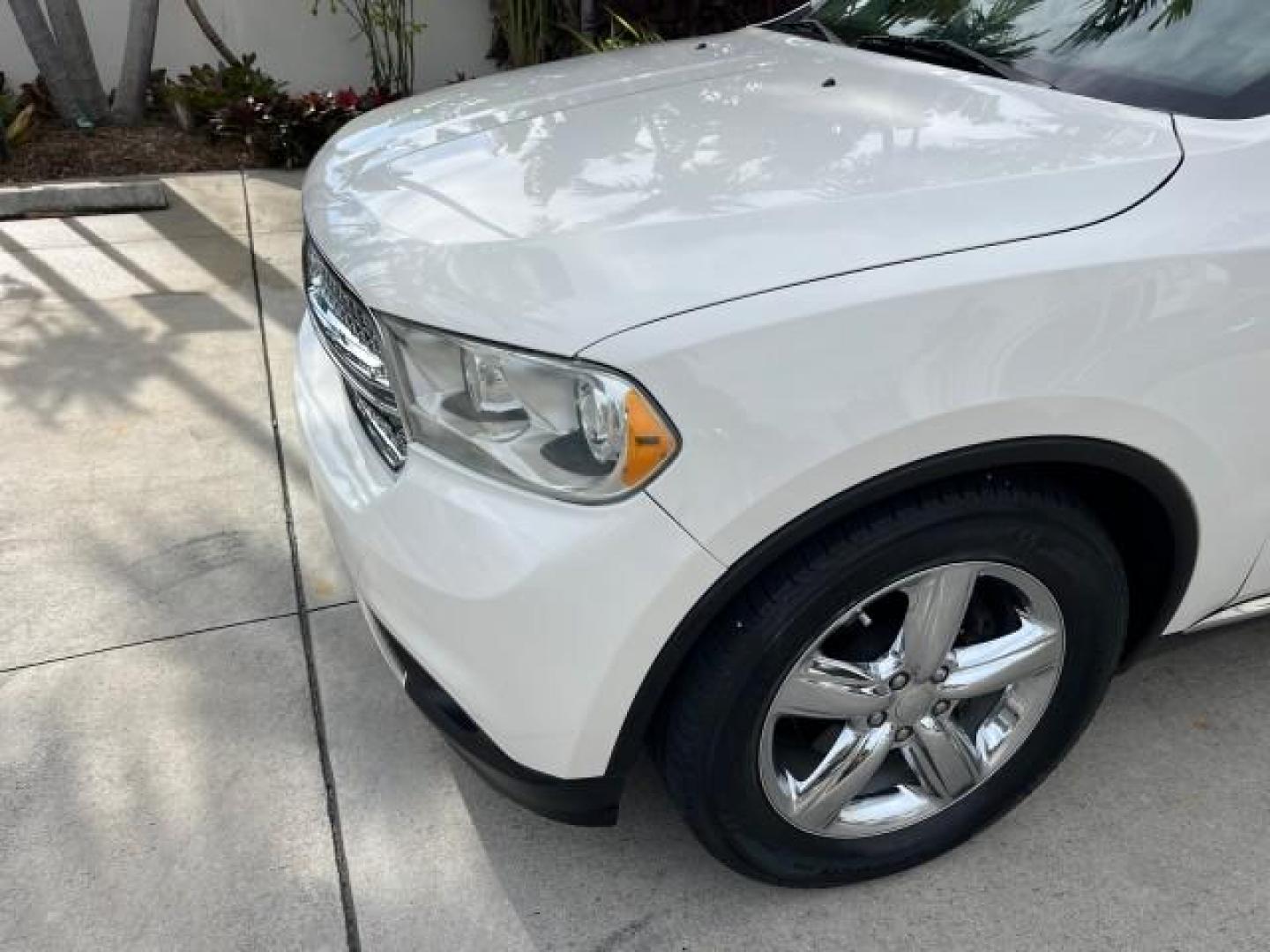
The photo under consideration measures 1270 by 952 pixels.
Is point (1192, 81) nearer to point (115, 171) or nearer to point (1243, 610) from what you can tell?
point (1243, 610)

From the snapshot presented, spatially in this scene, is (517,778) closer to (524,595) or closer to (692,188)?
(524,595)

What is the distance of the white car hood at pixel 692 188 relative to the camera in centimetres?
157

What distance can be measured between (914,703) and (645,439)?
778 mm

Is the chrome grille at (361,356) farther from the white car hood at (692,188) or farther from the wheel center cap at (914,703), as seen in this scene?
the wheel center cap at (914,703)

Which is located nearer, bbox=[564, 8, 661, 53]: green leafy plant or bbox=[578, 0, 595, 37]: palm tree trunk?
bbox=[564, 8, 661, 53]: green leafy plant

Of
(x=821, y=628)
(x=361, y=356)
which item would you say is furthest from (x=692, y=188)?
(x=821, y=628)

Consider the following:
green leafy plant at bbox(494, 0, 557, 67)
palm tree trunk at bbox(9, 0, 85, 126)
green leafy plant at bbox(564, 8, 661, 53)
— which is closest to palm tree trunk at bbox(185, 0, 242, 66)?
palm tree trunk at bbox(9, 0, 85, 126)

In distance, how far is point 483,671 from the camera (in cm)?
165

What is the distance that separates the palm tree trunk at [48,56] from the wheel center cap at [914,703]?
614cm

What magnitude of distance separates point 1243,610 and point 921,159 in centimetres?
111

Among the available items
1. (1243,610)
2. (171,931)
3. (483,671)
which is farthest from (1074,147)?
(171,931)

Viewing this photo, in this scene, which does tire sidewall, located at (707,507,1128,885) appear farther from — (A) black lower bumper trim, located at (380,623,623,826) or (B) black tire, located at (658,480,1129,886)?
(A) black lower bumper trim, located at (380,623,623,826)

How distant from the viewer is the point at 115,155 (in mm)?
6094

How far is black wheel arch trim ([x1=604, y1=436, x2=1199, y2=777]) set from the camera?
5.11ft
